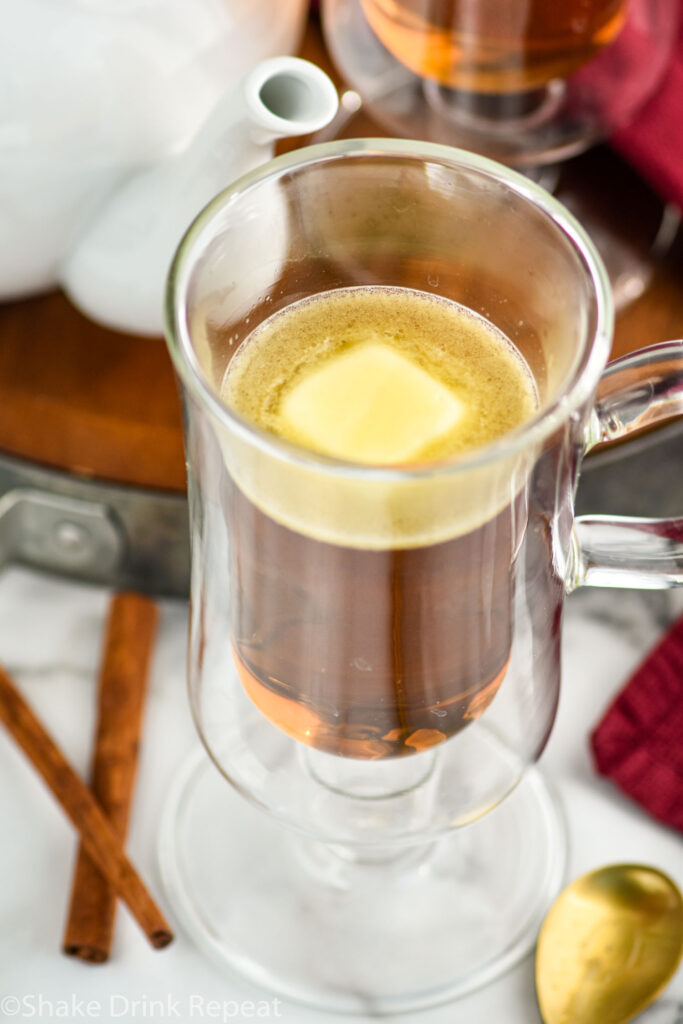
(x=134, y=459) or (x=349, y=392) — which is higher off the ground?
(x=349, y=392)

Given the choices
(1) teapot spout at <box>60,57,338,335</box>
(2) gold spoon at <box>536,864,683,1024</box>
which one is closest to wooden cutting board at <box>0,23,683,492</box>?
(1) teapot spout at <box>60,57,338,335</box>

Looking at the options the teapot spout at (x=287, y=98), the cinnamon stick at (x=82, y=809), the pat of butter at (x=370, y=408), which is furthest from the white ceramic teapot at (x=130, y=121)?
the cinnamon stick at (x=82, y=809)

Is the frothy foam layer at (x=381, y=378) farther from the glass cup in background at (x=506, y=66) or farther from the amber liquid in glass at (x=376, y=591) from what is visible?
the glass cup in background at (x=506, y=66)

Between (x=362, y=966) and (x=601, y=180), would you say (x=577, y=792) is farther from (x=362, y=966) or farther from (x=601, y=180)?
(x=601, y=180)

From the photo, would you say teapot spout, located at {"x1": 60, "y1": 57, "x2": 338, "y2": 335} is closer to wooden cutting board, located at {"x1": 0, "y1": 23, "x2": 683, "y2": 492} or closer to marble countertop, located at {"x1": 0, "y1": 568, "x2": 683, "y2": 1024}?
wooden cutting board, located at {"x1": 0, "y1": 23, "x2": 683, "y2": 492}

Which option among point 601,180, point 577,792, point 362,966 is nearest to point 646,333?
point 601,180

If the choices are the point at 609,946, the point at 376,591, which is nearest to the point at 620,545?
the point at 376,591
